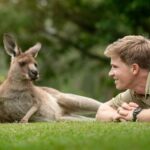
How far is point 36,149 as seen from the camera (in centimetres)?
650

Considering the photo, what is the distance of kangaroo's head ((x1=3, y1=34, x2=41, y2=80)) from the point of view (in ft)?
39.5

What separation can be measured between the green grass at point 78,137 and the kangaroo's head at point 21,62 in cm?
262

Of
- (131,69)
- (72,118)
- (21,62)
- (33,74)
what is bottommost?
(72,118)

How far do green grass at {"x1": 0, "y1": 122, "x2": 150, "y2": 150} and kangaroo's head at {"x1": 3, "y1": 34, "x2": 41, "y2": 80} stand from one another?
262cm

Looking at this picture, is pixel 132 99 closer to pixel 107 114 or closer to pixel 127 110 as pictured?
pixel 107 114

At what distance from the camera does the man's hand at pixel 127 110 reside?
9.26 metres

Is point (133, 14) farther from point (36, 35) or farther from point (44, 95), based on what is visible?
point (44, 95)

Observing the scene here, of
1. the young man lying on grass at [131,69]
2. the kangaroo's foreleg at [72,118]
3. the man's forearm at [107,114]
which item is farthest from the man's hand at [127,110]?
the kangaroo's foreleg at [72,118]

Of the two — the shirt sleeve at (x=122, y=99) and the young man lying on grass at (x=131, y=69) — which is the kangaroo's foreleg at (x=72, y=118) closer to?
the shirt sleeve at (x=122, y=99)

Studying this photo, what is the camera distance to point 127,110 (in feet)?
30.4

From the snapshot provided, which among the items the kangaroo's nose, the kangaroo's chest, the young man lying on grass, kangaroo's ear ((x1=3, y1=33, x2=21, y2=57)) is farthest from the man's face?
kangaroo's ear ((x1=3, y1=33, x2=21, y2=57))

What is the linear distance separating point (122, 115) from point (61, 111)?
3.45 m

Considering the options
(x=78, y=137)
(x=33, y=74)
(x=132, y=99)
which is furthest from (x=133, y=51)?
(x=33, y=74)

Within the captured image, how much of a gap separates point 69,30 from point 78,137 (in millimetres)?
27290
